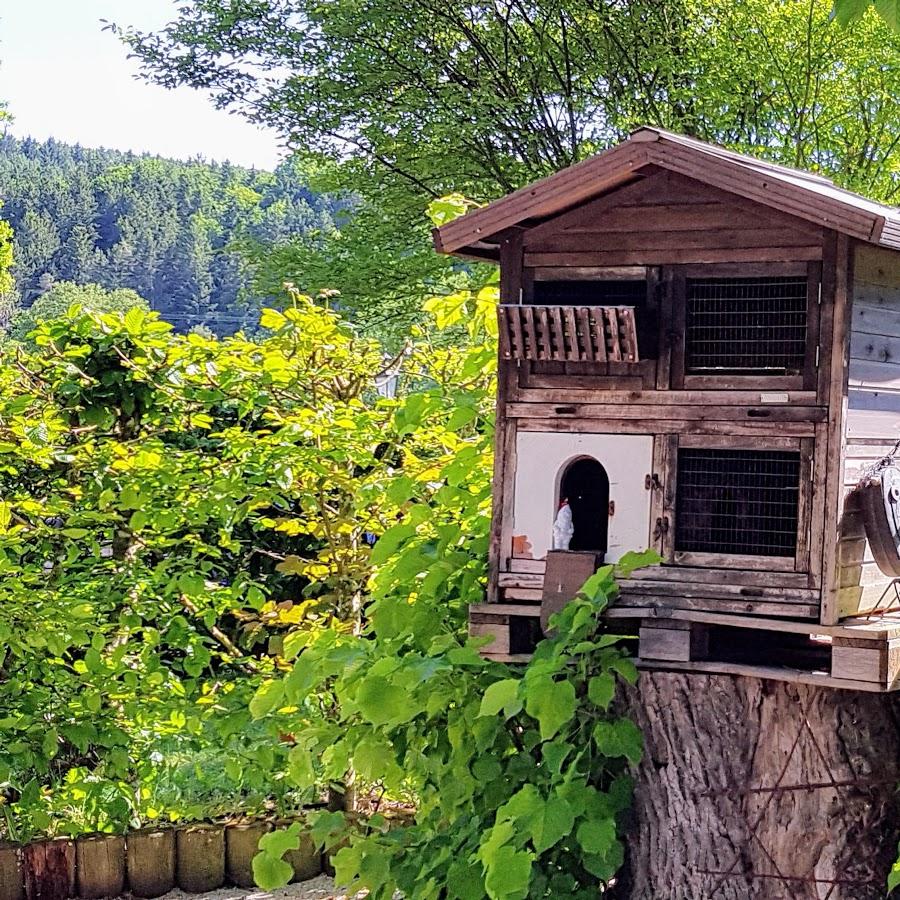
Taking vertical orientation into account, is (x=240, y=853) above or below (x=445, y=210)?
below

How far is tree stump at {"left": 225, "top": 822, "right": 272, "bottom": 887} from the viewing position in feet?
19.7

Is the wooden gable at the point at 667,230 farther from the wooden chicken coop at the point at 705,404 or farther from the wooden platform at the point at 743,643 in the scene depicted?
the wooden platform at the point at 743,643

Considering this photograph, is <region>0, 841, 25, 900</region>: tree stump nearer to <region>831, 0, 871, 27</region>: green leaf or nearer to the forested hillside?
<region>831, 0, 871, 27</region>: green leaf

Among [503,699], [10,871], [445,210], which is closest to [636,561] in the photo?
[503,699]

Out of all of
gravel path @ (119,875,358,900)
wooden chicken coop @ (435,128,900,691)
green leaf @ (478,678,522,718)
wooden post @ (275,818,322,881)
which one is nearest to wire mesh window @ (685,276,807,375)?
wooden chicken coop @ (435,128,900,691)

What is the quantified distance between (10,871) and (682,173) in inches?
172

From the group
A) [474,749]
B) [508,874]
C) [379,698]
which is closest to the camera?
[508,874]

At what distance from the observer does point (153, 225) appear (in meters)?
64.9

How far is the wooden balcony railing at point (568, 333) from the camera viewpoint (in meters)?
3.33

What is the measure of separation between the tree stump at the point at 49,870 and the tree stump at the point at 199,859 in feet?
1.60

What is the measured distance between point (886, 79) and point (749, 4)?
57.8 inches

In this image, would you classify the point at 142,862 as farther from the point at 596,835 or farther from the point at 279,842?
the point at 596,835

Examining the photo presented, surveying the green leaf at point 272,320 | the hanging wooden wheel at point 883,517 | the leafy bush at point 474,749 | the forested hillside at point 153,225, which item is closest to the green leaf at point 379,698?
the leafy bush at point 474,749

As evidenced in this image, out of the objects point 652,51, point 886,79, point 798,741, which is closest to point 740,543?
point 798,741
